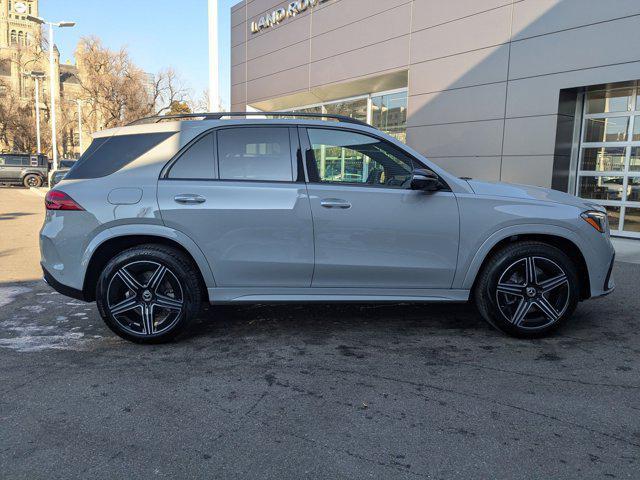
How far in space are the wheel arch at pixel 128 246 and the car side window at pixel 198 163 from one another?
484 millimetres

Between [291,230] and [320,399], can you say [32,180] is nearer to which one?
[291,230]

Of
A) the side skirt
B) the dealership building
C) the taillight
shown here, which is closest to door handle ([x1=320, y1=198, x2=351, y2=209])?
the side skirt

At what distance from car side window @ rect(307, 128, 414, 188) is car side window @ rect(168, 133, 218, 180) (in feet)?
2.76

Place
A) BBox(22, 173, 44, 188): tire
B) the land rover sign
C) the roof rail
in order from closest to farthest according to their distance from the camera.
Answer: the roof rail, the land rover sign, BBox(22, 173, 44, 188): tire

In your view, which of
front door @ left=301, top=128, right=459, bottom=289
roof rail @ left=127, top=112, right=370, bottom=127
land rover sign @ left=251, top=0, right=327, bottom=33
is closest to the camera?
front door @ left=301, top=128, right=459, bottom=289

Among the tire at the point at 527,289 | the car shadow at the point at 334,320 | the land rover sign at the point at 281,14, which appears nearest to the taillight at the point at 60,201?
the car shadow at the point at 334,320

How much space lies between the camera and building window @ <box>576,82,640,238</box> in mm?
10875

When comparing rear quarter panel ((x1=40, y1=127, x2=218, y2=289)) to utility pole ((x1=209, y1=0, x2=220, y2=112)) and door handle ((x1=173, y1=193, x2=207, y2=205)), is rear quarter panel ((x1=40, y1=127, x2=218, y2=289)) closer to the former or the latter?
door handle ((x1=173, y1=193, x2=207, y2=205))

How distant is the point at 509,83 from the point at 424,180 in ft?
31.6

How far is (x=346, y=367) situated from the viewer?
3670 millimetres

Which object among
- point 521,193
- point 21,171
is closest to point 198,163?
point 521,193

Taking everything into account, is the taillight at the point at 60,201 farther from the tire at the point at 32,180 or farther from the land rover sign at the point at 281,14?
the tire at the point at 32,180

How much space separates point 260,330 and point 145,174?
1.68 m

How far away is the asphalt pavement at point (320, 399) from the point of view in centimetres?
248
